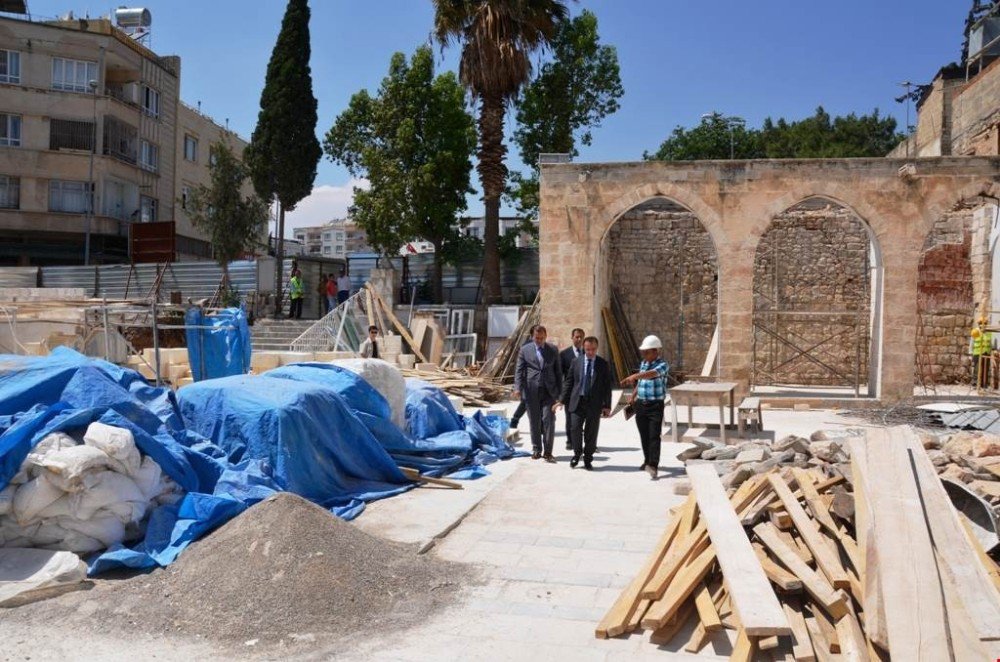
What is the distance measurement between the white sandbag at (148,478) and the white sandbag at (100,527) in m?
0.30

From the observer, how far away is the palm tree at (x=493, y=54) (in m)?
19.8

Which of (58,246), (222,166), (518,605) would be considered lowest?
(518,605)

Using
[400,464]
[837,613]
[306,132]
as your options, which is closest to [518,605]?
Answer: [837,613]

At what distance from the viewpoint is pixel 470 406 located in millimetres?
15172

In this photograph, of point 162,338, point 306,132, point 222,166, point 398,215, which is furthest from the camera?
point 222,166

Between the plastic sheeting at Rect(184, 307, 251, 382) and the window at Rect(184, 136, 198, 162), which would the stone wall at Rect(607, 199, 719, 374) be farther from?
the window at Rect(184, 136, 198, 162)

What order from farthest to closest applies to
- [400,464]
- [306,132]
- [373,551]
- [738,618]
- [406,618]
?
[306,132]
[400,464]
[373,551]
[406,618]
[738,618]

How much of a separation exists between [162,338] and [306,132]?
329 inches

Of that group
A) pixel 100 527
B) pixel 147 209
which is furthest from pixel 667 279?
pixel 147 209

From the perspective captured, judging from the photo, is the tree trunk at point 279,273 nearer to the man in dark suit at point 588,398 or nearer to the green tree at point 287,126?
the green tree at point 287,126

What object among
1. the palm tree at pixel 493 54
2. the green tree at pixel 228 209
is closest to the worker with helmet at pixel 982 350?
the palm tree at pixel 493 54

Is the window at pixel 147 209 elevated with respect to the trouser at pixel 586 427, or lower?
elevated

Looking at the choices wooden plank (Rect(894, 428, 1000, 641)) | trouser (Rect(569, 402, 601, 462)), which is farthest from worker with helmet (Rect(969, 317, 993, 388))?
wooden plank (Rect(894, 428, 1000, 641))

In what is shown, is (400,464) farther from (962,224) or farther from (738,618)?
(962,224)
